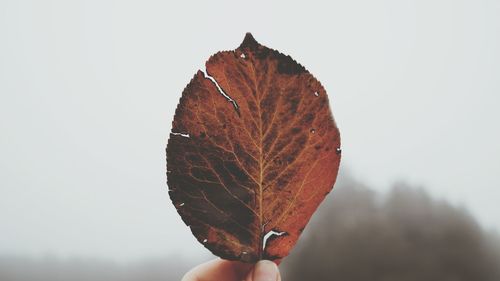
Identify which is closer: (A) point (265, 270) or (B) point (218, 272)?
(A) point (265, 270)

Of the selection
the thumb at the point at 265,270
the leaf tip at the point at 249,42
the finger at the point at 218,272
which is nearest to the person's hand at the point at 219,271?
the finger at the point at 218,272

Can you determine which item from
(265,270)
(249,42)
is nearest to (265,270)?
(265,270)

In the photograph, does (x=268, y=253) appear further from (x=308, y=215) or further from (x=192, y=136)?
(x=192, y=136)

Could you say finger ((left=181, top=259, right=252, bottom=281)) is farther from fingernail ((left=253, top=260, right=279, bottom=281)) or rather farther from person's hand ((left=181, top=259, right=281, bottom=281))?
fingernail ((left=253, top=260, right=279, bottom=281))

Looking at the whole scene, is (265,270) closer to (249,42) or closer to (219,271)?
(219,271)

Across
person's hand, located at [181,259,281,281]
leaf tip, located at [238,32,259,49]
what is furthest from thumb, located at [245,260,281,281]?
leaf tip, located at [238,32,259,49]

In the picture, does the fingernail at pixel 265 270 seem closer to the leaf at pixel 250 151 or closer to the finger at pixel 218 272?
the leaf at pixel 250 151
